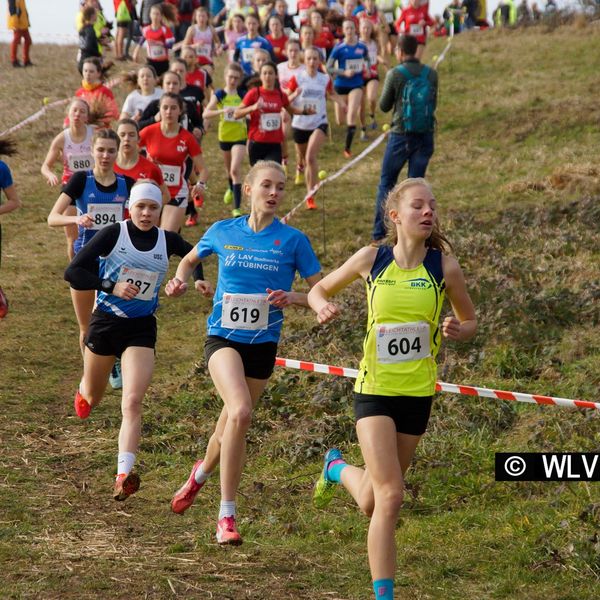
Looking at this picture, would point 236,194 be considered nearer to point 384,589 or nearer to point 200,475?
point 200,475

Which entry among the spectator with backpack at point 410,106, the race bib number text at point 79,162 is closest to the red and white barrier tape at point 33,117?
the race bib number text at point 79,162

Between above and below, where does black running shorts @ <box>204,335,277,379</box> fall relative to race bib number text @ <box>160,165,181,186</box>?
above

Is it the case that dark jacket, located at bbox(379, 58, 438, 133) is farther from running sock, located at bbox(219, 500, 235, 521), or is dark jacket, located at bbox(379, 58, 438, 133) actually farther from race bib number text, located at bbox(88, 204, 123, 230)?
running sock, located at bbox(219, 500, 235, 521)

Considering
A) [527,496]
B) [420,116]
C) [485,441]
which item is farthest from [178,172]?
[527,496]

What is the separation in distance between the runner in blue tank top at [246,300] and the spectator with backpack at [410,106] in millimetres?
6211

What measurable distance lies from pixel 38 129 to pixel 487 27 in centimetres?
1336

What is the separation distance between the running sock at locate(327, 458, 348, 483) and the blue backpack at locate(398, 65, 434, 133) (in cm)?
687

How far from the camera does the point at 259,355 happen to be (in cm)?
670

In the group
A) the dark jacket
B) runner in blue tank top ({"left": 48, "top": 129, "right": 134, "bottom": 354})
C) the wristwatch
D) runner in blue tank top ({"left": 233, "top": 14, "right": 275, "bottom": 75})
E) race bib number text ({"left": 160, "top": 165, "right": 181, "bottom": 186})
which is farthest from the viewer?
runner in blue tank top ({"left": 233, "top": 14, "right": 275, "bottom": 75})

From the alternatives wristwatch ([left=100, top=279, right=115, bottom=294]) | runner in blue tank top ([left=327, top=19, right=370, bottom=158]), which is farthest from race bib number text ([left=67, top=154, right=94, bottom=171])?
runner in blue tank top ([left=327, top=19, right=370, bottom=158])

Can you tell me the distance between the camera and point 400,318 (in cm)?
571

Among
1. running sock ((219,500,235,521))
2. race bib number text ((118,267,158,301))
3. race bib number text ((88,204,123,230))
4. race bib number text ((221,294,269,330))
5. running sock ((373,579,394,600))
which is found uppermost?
race bib number text ((221,294,269,330))

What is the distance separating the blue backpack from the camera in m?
12.7

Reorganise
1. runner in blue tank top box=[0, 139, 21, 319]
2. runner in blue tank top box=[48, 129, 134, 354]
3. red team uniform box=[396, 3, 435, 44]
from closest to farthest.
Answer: runner in blue tank top box=[48, 129, 134, 354] → runner in blue tank top box=[0, 139, 21, 319] → red team uniform box=[396, 3, 435, 44]
